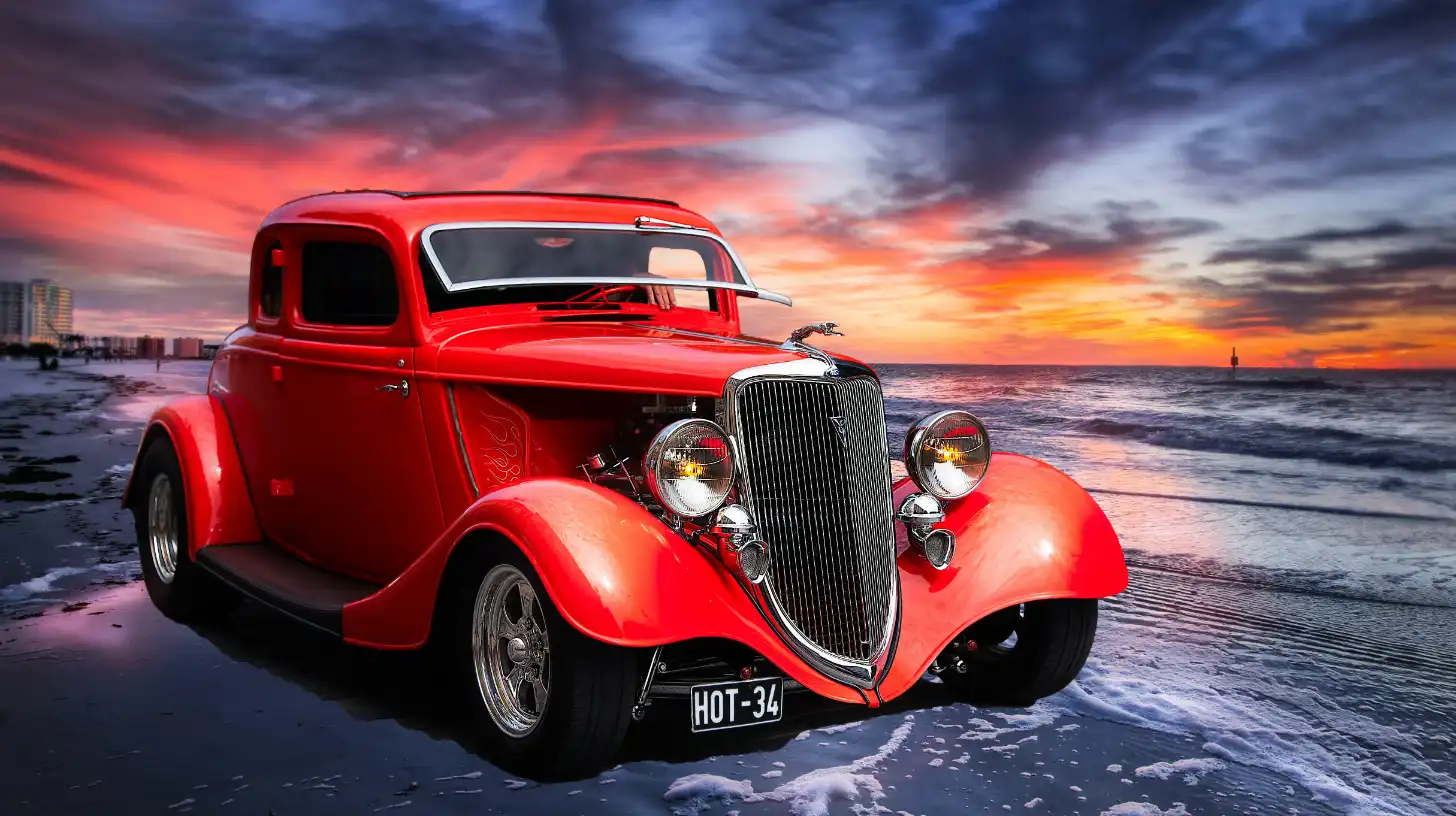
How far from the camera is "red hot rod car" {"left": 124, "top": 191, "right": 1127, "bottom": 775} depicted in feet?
11.2

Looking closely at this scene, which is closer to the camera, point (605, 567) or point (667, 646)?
point (605, 567)

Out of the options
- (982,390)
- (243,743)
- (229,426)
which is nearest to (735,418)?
(243,743)

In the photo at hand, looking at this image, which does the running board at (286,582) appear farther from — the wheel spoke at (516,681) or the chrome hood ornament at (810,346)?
the chrome hood ornament at (810,346)

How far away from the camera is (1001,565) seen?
403 cm

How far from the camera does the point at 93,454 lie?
13289mm

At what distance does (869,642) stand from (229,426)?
151 inches

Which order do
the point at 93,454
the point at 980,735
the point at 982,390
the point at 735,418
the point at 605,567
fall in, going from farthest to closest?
the point at 982,390 → the point at 93,454 → the point at 980,735 → the point at 735,418 → the point at 605,567

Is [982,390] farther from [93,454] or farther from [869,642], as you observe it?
[869,642]

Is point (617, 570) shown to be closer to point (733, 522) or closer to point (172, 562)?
point (733, 522)

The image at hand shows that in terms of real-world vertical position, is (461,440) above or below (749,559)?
above

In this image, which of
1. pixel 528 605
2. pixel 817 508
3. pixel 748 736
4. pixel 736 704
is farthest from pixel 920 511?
pixel 528 605

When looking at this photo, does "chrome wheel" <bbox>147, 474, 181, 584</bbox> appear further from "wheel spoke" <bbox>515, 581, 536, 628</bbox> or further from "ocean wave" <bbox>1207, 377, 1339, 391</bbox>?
"ocean wave" <bbox>1207, 377, 1339, 391</bbox>

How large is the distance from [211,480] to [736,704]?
139 inches

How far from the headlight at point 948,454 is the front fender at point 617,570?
1038mm
